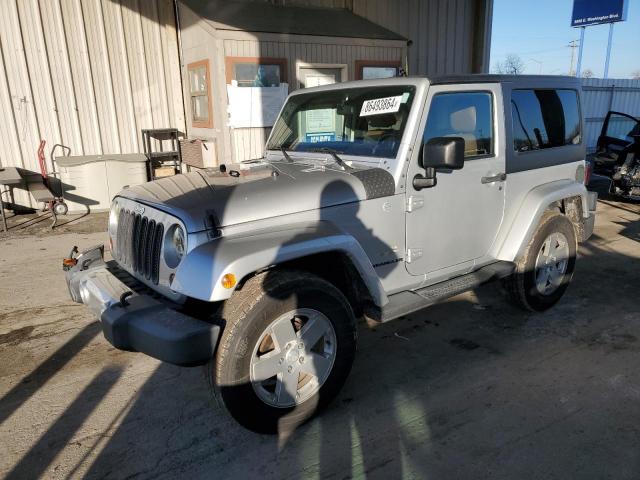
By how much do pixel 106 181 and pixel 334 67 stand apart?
4.79 metres

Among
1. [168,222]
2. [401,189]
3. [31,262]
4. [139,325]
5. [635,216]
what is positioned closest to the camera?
[139,325]

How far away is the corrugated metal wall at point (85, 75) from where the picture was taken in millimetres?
8609

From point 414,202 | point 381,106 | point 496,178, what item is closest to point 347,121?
point 381,106

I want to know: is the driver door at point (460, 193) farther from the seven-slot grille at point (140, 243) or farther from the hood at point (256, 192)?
the seven-slot grille at point (140, 243)

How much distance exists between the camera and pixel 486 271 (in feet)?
12.8

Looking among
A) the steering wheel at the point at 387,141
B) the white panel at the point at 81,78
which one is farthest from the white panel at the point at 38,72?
the steering wheel at the point at 387,141

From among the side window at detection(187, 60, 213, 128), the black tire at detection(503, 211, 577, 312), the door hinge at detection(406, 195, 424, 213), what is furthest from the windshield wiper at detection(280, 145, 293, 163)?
the side window at detection(187, 60, 213, 128)

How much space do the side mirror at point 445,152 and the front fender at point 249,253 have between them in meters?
0.76

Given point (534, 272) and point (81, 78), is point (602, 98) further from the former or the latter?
point (81, 78)

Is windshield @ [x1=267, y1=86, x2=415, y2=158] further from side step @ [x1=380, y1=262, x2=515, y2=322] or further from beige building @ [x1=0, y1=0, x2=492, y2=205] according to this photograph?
beige building @ [x1=0, y1=0, x2=492, y2=205]

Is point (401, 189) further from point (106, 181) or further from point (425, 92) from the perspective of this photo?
point (106, 181)

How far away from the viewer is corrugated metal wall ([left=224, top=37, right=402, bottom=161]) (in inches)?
324

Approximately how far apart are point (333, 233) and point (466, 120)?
156 centimetres

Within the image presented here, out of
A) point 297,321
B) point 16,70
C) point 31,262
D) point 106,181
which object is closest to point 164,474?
point 297,321
